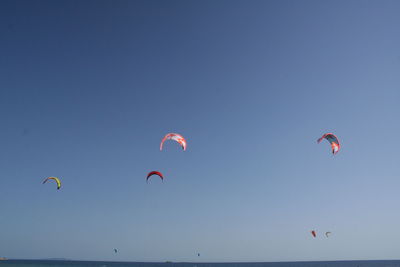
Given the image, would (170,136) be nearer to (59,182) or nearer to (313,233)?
(59,182)

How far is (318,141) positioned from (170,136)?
888 cm

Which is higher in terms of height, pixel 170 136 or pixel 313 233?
pixel 170 136

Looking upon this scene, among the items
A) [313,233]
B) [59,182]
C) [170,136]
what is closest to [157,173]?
[170,136]

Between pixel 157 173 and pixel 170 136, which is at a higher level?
pixel 170 136

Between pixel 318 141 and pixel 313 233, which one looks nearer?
pixel 318 141

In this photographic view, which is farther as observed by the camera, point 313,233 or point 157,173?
point 313,233

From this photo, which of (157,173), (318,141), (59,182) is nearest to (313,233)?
(318,141)

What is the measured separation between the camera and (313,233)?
3484 cm

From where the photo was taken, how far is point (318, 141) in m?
17.3

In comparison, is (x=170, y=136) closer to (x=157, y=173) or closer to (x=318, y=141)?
(x=157, y=173)

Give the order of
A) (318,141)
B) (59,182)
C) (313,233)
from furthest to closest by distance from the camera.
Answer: (313,233), (59,182), (318,141)

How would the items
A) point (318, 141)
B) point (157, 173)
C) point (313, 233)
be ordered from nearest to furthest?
point (318, 141) < point (157, 173) < point (313, 233)

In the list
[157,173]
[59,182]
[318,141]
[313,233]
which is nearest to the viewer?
[318,141]

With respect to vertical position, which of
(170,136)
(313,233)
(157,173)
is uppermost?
(170,136)
